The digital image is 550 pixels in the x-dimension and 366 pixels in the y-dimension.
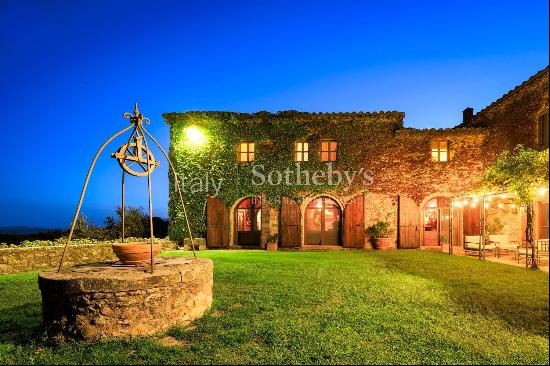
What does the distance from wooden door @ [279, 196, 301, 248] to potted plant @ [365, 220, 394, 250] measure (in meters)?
2.96

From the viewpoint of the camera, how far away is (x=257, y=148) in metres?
14.9

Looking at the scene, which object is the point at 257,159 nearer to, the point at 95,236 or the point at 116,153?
the point at 95,236

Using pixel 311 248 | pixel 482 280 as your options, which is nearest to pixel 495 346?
pixel 482 280

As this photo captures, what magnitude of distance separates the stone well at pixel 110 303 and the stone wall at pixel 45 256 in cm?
591

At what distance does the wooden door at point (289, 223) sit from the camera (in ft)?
46.9

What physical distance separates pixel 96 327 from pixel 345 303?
3662mm

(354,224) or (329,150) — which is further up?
(329,150)

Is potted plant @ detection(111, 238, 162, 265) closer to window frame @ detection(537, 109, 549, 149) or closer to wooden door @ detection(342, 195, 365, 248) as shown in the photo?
wooden door @ detection(342, 195, 365, 248)

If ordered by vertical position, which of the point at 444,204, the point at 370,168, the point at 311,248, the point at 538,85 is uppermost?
the point at 538,85

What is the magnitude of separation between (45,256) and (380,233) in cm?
1171

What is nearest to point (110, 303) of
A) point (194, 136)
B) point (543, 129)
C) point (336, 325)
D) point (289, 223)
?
point (336, 325)

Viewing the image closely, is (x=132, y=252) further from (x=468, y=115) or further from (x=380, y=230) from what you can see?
(x=468, y=115)

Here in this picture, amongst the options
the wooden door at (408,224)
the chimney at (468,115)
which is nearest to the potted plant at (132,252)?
the wooden door at (408,224)

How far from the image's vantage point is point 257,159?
584 inches
